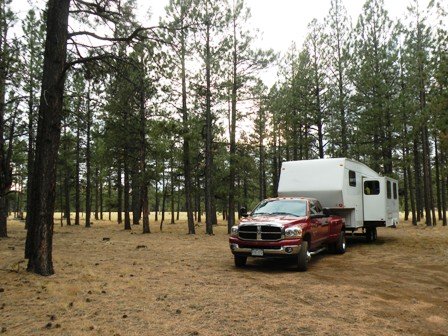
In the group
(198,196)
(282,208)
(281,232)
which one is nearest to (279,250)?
(281,232)

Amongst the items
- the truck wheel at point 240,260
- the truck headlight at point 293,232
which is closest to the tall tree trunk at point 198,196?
the truck wheel at point 240,260

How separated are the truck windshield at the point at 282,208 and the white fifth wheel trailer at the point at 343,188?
96.4 inches

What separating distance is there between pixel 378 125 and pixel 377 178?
11113 mm

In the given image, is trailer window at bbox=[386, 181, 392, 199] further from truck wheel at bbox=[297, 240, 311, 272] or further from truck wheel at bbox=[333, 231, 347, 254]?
truck wheel at bbox=[297, 240, 311, 272]

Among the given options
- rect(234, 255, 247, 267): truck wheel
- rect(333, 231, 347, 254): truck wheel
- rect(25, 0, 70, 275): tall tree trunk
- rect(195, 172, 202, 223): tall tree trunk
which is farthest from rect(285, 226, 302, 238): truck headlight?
rect(195, 172, 202, 223): tall tree trunk

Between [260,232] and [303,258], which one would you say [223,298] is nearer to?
[260,232]

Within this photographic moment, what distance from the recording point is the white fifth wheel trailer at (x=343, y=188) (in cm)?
1397

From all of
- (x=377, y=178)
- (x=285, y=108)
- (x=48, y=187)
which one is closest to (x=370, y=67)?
(x=285, y=108)

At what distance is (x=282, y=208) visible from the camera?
1166 centimetres

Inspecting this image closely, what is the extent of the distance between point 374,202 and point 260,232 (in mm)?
8203

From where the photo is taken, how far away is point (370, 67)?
2566cm

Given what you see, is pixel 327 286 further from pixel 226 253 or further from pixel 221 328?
pixel 226 253

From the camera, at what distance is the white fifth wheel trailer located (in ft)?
45.8

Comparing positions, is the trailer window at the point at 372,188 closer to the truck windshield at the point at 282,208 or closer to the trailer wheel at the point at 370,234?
the trailer wheel at the point at 370,234
